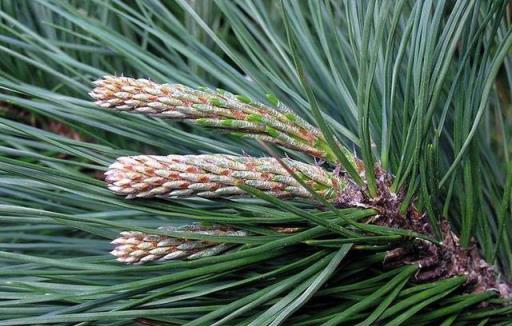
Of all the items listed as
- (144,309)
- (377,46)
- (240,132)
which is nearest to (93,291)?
(144,309)

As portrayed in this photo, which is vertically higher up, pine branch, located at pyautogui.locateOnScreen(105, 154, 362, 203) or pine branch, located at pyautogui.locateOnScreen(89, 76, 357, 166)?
pine branch, located at pyautogui.locateOnScreen(89, 76, 357, 166)

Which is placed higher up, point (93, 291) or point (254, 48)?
point (254, 48)

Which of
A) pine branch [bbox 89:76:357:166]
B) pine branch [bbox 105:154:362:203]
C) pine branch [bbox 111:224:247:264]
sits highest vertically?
pine branch [bbox 89:76:357:166]

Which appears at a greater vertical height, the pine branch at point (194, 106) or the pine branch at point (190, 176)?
the pine branch at point (194, 106)

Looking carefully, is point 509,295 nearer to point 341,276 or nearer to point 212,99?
point 341,276

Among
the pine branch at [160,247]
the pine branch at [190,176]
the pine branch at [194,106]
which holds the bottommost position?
the pine branch at [160,247]

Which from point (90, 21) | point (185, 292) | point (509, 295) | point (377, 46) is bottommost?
point (509, 295)

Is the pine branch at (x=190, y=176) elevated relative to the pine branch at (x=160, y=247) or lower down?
elevated

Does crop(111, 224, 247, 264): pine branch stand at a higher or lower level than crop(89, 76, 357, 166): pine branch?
lower

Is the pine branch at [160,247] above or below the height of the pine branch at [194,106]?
below

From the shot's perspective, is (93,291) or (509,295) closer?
(93,291)
